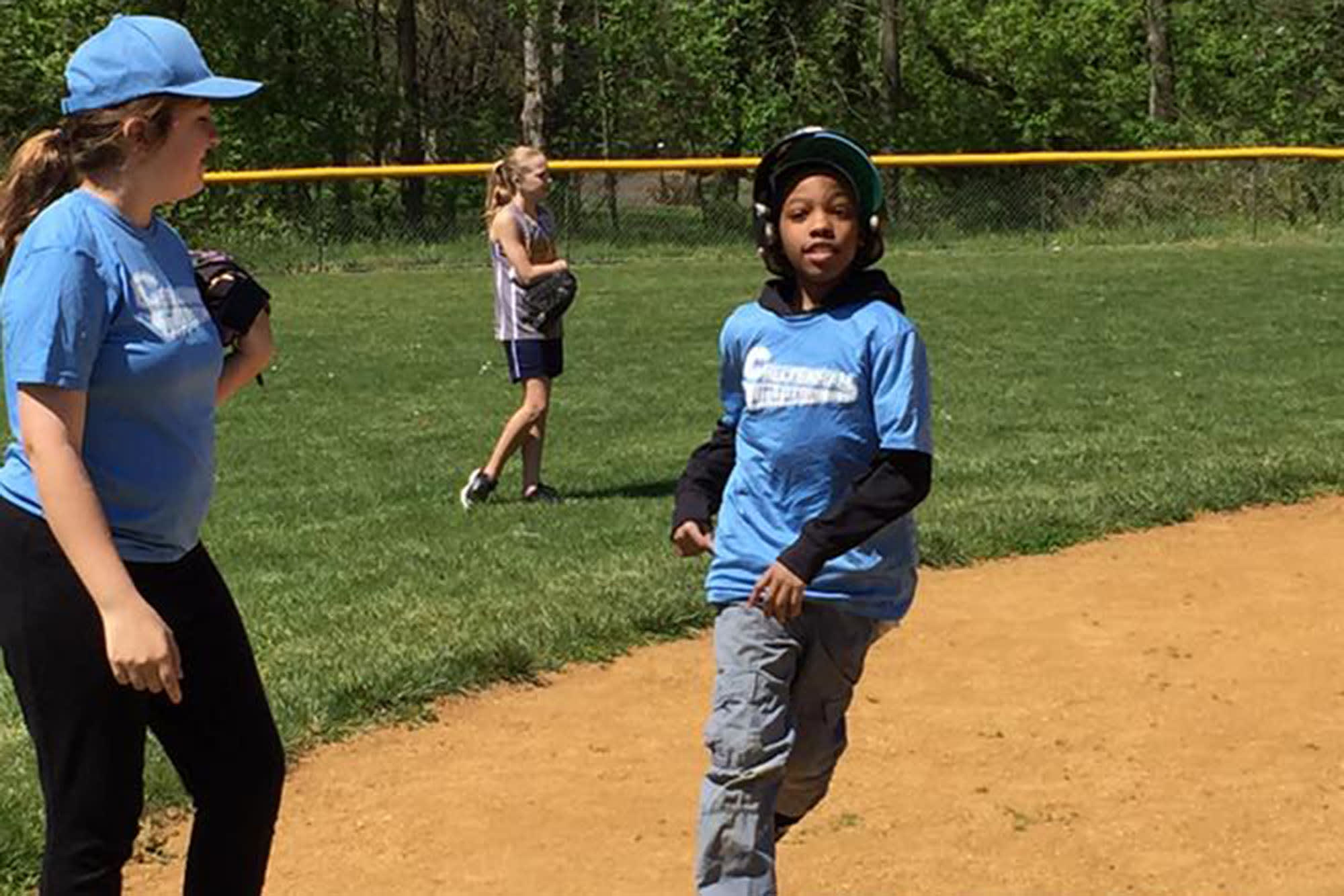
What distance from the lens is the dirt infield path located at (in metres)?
4.45

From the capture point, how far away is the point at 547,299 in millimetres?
9148

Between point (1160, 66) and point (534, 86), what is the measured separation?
12.8 m

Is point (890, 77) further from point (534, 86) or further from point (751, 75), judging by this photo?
point (534, 86)

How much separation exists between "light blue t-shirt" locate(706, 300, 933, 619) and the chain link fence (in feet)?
72.2

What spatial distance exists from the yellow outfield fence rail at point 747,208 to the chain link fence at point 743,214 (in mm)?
Answer: 21

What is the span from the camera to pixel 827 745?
3.79m

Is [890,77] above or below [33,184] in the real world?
below

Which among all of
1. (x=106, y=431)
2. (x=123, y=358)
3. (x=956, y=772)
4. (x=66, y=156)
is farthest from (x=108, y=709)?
(x=956, y=772)

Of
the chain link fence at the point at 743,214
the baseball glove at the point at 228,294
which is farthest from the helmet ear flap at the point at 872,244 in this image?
the chain link fence at the point at 743,214

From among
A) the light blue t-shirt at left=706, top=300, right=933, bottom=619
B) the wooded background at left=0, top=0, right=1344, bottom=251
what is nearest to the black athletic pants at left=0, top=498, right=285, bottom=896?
the light blue t-shirt at left=706, top=300, right=933, bottom=619

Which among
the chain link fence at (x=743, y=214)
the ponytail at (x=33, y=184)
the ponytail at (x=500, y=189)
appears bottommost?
the chain link fence at (x=743, y=214)

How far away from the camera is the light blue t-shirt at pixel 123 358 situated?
2.89 m

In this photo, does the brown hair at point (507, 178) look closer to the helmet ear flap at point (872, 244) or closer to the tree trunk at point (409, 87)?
the helmet ear flap at point (872, 244)

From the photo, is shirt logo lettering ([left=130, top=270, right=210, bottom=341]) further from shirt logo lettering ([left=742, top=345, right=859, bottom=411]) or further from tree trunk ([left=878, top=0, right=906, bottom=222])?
tree trunk ([left=878, top=0, right=906, bottom=222])
